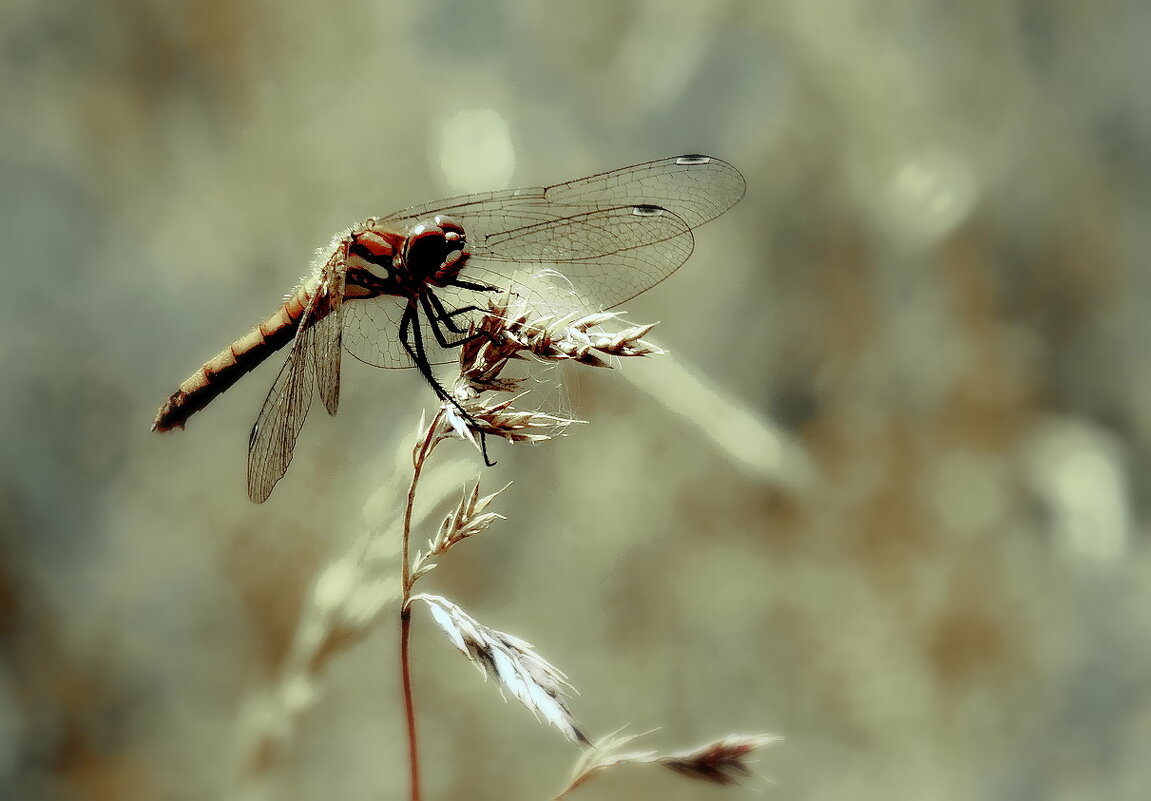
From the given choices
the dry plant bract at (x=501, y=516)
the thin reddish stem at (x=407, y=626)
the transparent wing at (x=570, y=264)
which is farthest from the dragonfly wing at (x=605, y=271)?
the thin reddish stem at (x=407, y=626)

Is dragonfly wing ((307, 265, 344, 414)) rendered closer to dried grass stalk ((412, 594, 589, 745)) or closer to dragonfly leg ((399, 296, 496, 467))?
dragonfly leg ((399, 296, 496, 467))

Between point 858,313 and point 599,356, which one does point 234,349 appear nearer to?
point 599,356

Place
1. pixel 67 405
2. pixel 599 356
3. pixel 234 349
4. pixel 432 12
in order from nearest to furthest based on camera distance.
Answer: pixel 599 356 < pixel 234 349 < pixel 67 405 < pixel 432 12

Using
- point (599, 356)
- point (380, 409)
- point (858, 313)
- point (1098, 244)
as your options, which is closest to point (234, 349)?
point (380, 409)

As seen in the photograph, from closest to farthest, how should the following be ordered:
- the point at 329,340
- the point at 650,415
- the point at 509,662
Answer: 1. the point at 509,662
2. the point at 329,340
3. the point at 650,415

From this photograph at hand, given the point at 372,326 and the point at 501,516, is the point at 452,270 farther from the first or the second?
the point at 501,516

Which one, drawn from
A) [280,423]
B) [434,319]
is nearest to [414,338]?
[434,319]
